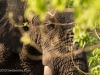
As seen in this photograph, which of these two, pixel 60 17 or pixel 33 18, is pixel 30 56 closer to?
pixel 33 18

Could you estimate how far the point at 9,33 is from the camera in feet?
12.6

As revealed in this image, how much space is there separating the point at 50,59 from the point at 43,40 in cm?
33

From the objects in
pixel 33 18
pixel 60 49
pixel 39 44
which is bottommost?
pixel 60 49

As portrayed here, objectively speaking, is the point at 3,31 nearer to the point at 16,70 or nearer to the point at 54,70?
the point at 16,70

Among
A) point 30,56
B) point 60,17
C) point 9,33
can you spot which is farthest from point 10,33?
point 60,17

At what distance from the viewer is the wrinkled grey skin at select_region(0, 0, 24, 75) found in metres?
3.61

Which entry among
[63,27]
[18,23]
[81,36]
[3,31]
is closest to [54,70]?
[63,27]

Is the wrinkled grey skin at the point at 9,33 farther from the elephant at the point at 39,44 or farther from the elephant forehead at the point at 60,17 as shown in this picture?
the elephant forehead at the point at 60,17

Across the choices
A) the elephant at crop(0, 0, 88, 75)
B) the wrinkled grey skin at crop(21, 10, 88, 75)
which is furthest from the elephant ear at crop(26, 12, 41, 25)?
the wrinkled grey skin at crop(21, 10, 88, 75)

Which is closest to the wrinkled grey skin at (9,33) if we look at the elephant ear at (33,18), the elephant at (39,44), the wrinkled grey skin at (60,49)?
the elephant at (39,44)

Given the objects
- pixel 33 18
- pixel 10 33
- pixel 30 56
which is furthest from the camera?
pixel 30 56

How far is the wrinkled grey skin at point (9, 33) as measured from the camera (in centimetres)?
361

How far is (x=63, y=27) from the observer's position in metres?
2.79

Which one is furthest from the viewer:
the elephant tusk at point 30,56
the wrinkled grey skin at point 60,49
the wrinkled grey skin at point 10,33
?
the elephant tusk at point 30,56
